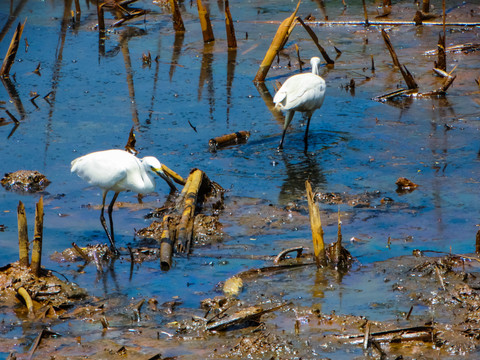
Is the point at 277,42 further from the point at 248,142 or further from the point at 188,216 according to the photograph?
the point at 188,216

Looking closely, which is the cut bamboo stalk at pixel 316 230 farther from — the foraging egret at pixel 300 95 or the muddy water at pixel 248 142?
the foraging egret at pixel 300 95

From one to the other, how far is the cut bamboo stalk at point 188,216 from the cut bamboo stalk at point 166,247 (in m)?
0.11

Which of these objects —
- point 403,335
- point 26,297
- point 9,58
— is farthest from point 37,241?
point 9,58

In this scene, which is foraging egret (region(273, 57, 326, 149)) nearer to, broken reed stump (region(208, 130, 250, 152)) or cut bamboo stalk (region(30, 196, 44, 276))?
broken reed stump (region(208, 130, 250, 152))

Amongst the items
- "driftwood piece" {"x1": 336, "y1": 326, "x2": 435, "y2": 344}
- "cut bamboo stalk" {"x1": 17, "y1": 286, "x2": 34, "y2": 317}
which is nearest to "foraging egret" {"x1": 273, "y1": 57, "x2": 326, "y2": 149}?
"cut bamboo stalk" {"x1": 17, "y1": 286, "x2": 34, "y2": 317}

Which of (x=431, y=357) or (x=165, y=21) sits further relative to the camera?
(x=165, y=21)

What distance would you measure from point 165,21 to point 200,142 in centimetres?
874

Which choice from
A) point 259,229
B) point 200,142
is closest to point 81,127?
point 200,142

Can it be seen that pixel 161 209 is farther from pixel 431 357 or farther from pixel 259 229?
pixel 431 357

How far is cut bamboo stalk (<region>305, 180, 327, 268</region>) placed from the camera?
5856 millimetres

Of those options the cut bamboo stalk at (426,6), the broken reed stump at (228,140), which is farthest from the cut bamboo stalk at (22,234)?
the cut bamboo stalk at (426,6)

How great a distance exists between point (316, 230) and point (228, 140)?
4.17 meters

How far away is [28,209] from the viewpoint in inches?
311

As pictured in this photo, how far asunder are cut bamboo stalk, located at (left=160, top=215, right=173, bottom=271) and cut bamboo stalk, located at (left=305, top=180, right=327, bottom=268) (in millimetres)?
1346
